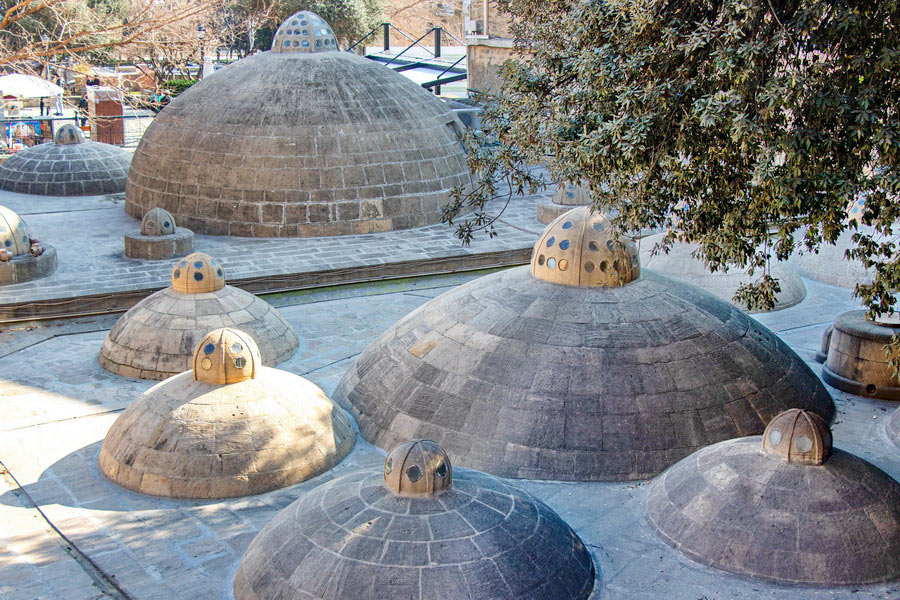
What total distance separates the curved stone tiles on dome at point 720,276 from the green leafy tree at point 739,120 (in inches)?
285

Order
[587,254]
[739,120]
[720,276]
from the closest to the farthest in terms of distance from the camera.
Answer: [739,120] → [587,254] → [720,276]

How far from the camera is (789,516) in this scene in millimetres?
9086

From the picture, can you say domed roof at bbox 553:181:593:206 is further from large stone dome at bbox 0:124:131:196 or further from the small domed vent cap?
the small domed vent cap

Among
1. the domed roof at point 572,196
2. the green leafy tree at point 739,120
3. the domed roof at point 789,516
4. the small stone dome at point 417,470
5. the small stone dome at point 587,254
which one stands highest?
the green leafy tree at point 739,120

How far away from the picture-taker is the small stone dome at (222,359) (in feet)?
36.4

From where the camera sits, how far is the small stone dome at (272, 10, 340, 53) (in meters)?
25.2

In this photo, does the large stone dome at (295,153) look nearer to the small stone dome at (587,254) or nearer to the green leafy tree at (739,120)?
the small stone dome at (587,254)

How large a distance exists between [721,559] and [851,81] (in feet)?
15.0

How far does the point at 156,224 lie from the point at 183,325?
7.47m

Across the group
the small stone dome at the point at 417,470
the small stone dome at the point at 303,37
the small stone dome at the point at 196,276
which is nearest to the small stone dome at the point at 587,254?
the small stone dome at the point at 417,470

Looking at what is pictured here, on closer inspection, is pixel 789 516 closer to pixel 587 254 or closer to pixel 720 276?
pixel 587 254

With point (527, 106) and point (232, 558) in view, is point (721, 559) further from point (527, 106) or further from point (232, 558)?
point (527, 106)

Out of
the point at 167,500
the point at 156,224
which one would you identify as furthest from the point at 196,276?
the point at 156,224

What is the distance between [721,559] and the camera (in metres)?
9.08
